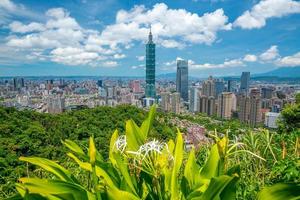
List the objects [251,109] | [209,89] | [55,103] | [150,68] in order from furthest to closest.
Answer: [150,68] < [209,89] < [55,103] < [251,109]

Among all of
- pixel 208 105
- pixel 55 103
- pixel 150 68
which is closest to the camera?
pixel 208 105

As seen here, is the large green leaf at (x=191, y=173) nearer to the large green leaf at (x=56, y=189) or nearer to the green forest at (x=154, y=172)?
the green forest at (x=154, y=172)

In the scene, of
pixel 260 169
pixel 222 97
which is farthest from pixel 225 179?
pixel 222 97

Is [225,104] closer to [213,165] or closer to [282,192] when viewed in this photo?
[213,165]

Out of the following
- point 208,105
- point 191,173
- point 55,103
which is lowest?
point 55,103

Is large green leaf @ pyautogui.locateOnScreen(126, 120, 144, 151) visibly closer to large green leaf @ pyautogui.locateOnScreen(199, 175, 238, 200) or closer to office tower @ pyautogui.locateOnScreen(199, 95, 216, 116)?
large green leaf @ pyautogui.locateOnScreen(199, 175, 238, 200)

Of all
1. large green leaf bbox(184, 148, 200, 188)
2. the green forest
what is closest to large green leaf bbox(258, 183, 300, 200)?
the green forest

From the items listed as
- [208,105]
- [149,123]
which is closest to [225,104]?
[208,105]
